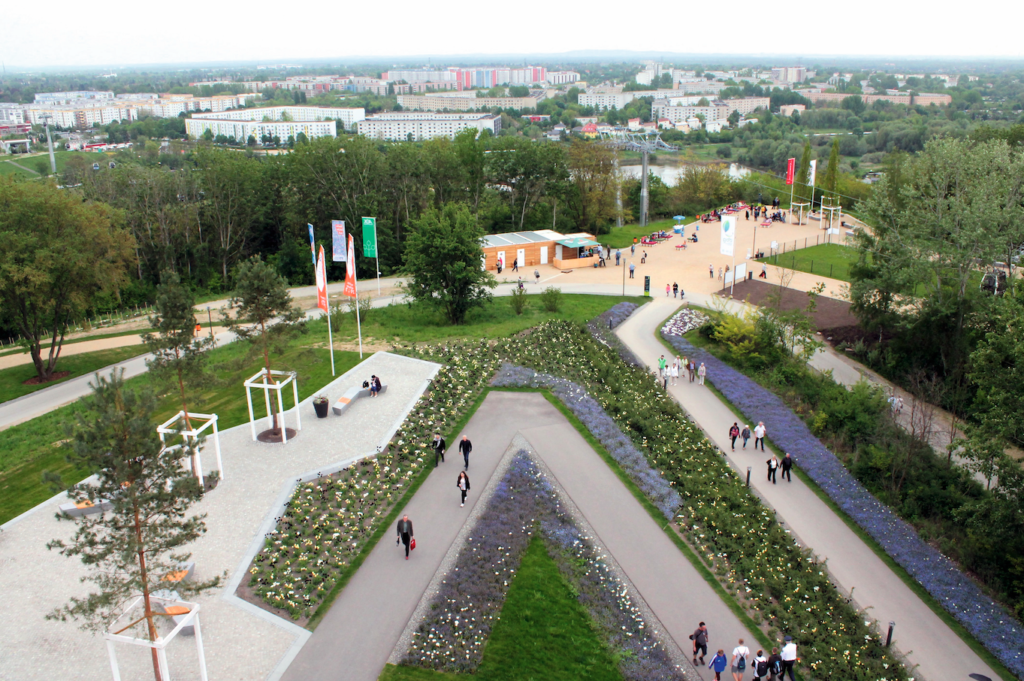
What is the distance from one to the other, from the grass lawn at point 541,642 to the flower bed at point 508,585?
0.75 feet

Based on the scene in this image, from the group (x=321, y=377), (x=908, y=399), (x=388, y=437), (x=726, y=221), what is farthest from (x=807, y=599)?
(x=726, y=221)

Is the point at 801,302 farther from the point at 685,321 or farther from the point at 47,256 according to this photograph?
the point at 47,256

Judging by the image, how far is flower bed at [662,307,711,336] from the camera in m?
37.4

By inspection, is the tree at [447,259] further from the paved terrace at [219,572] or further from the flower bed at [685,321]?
the paved terrace at [219,572]

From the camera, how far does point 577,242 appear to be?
5044 cm

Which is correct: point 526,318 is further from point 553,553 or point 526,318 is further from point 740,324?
point 553,553

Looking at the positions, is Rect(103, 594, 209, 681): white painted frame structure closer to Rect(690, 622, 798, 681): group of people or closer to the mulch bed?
Rect(690, 622, 798, 681): group of people

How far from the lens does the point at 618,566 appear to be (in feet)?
60.6

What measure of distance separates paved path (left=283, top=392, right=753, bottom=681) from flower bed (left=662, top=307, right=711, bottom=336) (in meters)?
13.6

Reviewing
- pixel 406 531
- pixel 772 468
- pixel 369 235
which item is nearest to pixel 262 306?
pixel 406 531

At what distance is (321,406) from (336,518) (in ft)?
21.0

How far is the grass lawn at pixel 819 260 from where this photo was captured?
157 feet

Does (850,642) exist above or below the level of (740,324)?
below

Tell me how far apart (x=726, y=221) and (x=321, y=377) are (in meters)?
26.1
